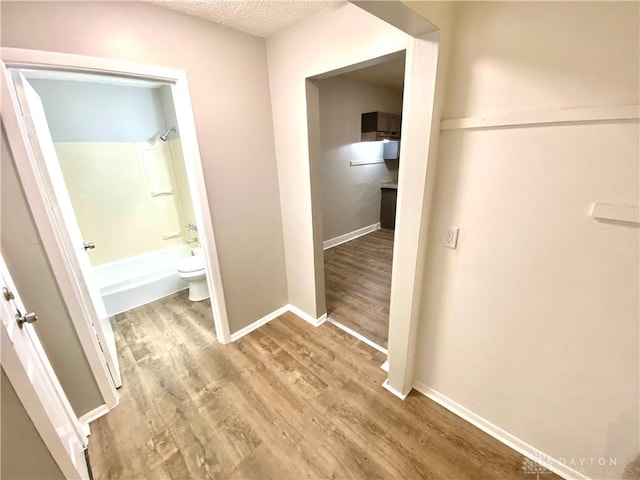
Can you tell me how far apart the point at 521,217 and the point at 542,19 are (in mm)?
761

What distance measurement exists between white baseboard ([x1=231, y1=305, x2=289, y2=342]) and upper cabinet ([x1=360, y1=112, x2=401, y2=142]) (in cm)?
327

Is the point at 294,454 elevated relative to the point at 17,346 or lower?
lower

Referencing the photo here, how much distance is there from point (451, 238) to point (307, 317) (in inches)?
64.9

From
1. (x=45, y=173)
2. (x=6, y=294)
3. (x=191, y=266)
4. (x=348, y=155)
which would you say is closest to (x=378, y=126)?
(x=348, y=155)

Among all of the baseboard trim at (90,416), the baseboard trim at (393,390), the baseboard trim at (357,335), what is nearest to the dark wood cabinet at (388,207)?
the baseboard trim at (357,335)

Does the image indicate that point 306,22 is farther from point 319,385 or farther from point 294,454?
point 294,454

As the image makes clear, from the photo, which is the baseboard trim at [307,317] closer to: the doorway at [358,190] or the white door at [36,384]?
the doorway at [358,190]

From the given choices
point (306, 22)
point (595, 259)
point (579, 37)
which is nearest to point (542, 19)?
point (579, 37)

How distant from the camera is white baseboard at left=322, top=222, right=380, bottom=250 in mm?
4426

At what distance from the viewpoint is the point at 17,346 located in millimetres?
936

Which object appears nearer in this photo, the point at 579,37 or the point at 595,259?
the point at 579,37

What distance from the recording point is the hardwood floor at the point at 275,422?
4.39 feet

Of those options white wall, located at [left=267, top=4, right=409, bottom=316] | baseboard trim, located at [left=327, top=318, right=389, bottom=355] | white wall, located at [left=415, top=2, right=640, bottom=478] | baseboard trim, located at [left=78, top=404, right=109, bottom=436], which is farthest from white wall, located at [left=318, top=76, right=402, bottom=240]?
baseboard trim, located at [left=78, top=404, right=109, bottom=436]

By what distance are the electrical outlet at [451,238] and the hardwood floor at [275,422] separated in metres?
1.10
